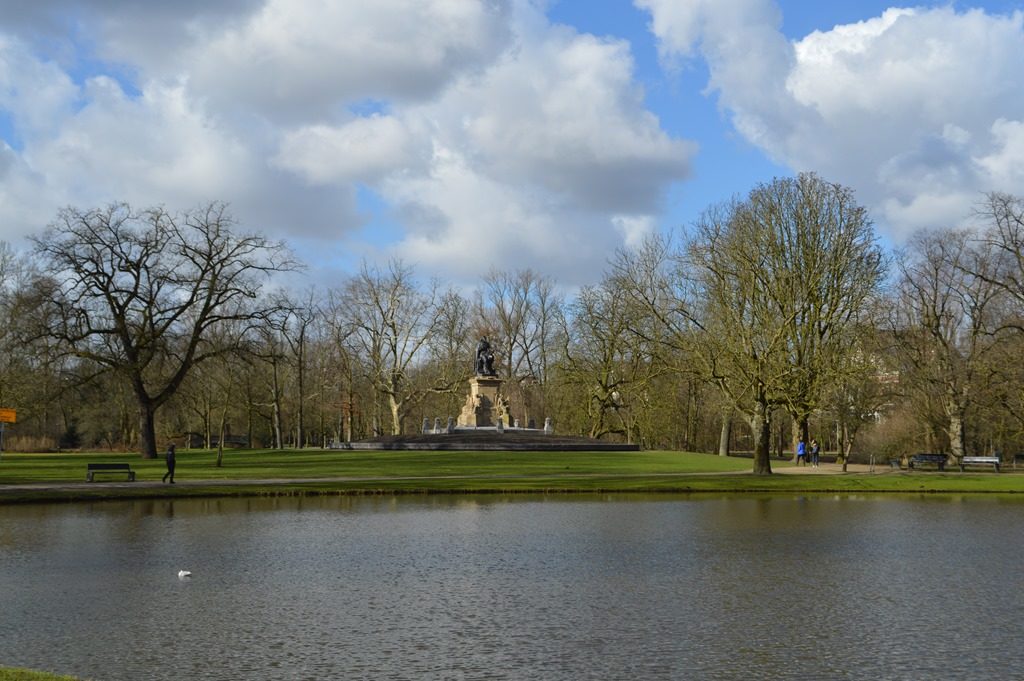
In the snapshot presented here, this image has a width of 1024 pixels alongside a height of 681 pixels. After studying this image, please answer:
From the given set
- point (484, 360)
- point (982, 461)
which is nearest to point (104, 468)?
point (484, 360)

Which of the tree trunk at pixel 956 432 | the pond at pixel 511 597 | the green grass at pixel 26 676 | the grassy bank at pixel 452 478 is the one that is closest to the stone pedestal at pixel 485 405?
the grassy bank at pixel 452 478

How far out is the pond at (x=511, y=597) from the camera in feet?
39.2

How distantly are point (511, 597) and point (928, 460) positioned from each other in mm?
41882

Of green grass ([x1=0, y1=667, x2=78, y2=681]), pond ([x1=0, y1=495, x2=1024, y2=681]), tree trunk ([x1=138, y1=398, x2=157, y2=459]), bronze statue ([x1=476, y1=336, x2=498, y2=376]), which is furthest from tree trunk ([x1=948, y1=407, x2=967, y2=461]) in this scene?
→ green grass ([x1=0, y1=667, x2=78, y2=681])

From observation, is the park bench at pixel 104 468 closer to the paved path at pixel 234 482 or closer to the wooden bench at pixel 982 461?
the paved path at pixel 234 482

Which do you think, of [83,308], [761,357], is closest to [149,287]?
[83,308]

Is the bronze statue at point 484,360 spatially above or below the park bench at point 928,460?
above

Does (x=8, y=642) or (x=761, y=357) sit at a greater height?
(x=761, y=357)

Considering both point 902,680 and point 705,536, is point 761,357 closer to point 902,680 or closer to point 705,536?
point 705,536

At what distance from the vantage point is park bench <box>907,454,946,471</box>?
5053 centimetres

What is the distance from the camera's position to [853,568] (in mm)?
18672

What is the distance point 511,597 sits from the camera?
1573 centimetres

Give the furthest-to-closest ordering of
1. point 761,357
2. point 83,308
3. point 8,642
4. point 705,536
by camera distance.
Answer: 1. point 83,308
2. point 761,357
3. point 705,536
4. point 8,642

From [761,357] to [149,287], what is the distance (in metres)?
32.1
